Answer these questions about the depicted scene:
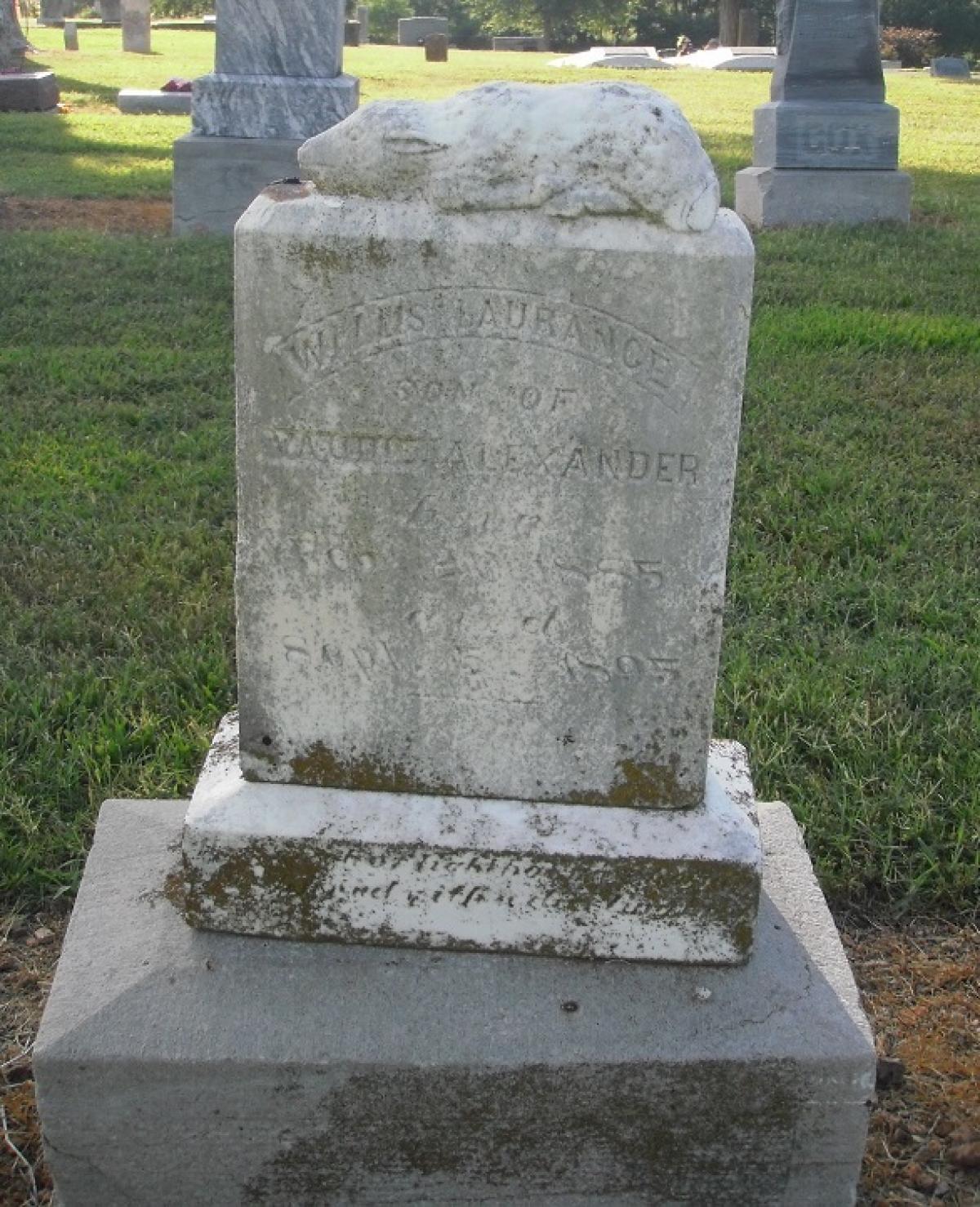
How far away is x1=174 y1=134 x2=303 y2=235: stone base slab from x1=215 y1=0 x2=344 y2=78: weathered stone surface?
0.59 feet

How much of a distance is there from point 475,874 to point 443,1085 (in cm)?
33

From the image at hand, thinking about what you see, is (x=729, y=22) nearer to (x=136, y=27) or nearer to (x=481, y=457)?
(x=136, y=27)

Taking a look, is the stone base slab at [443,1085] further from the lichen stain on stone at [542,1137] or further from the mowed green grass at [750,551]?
the mowed green grass at [750,551]

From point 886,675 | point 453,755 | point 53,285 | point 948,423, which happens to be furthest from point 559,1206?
point 53,285

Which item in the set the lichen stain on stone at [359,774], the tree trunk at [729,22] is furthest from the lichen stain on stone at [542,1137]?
the tree trunk at [729,22]

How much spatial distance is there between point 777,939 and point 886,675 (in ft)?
4.40

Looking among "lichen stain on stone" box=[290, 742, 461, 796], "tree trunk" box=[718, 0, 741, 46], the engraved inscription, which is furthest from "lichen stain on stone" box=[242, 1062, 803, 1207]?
"tree trunk" box=[718, 0, 741, 46]

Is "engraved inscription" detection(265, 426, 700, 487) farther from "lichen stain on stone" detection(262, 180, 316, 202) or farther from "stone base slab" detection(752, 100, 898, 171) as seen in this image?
"stone base slab" detection(752, 100, 898, 171)

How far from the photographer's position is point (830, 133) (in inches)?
377

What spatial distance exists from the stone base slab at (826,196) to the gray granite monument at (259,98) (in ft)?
9.72

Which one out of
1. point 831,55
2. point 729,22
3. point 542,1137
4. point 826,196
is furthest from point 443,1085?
point 729,22

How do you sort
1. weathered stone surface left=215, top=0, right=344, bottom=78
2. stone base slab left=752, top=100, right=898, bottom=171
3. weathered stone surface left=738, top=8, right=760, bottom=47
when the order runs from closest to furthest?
1. weathered stone surface left=215, top=0, right=344, bottom=78
2. stone base slab left=752, top=100, right=898, bottom=171
3. weathered stone surface left=738, top=8, right=760, bottom=47

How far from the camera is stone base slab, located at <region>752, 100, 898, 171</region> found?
955 centimetres

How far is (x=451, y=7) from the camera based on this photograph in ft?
145
